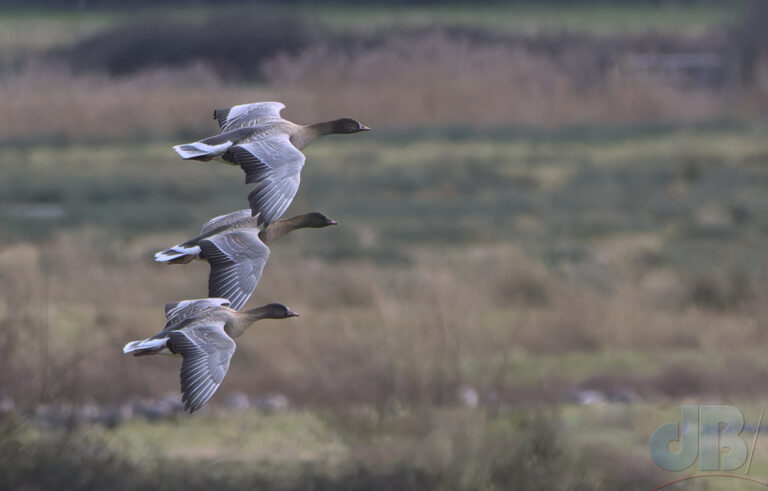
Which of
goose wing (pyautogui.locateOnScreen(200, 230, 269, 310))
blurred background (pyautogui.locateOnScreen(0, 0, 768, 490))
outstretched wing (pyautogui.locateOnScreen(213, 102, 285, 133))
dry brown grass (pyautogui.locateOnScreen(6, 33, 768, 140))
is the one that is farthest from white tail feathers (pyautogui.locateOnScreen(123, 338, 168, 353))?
dry brown grass (pyautogui.locateOnScreen(6, 33, 768, 140))

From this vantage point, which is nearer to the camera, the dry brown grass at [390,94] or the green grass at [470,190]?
the dry brown grass at [390,94]

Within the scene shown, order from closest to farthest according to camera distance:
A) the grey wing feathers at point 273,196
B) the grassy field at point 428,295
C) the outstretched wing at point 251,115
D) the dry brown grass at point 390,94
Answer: the grey wing feathers at point 273,196
the outstretched wing at point 251,115
the grassy field at point 428,295
the dry brown grass at point 390,94

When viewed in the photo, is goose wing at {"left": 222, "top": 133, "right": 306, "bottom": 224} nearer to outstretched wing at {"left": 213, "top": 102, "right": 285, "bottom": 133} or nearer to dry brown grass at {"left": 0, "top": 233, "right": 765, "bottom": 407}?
outstretched wing at {"left": 213, "top": 102, "right": 285, "bottom": 133}

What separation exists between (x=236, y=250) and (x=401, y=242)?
21.3 meters

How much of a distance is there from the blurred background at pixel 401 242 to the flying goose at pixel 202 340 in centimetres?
923

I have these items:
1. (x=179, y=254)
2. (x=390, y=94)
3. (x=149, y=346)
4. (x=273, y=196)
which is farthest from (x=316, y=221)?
(x=390, y=94)

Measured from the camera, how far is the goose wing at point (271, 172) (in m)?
2.59

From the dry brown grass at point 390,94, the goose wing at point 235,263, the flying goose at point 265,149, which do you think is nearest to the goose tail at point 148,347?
the goose wing at point 235,263

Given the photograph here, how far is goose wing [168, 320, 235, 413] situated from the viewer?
2.68 metres

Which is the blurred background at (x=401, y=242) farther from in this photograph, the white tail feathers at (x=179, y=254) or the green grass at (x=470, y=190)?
the white tail feathers at (x=179, y=254)

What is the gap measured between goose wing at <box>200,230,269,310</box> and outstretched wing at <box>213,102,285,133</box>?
1.10ft

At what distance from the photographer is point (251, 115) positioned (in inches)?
121

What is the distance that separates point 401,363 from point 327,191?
44.0 ft

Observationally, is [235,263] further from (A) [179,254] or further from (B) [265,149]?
(B) [265,149]
